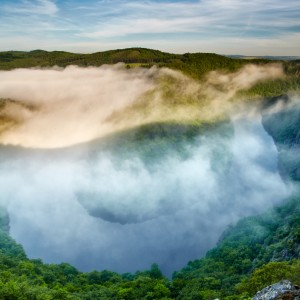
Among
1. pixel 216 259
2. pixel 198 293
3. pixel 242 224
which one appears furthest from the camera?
pixel 242 224

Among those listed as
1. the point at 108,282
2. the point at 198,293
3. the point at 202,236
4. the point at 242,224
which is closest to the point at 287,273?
the point at 198,293

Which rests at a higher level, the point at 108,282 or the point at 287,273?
the point at 287,273

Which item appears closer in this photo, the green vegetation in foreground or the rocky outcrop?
the rocky outcrop

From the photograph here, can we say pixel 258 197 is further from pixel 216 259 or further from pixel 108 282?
pixel 108 282

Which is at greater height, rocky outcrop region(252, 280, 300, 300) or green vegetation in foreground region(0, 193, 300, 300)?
rocky outcrop region(252, 280, 300, 300)

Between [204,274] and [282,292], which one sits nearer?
[282,292]

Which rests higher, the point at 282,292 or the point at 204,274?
the point at 282,292

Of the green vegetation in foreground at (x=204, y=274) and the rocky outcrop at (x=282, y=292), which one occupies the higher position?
the rocky outcrop at (x=282, y=292)

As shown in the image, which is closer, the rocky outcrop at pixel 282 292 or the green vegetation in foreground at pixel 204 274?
the rocky outcrop at pixel 282 292
